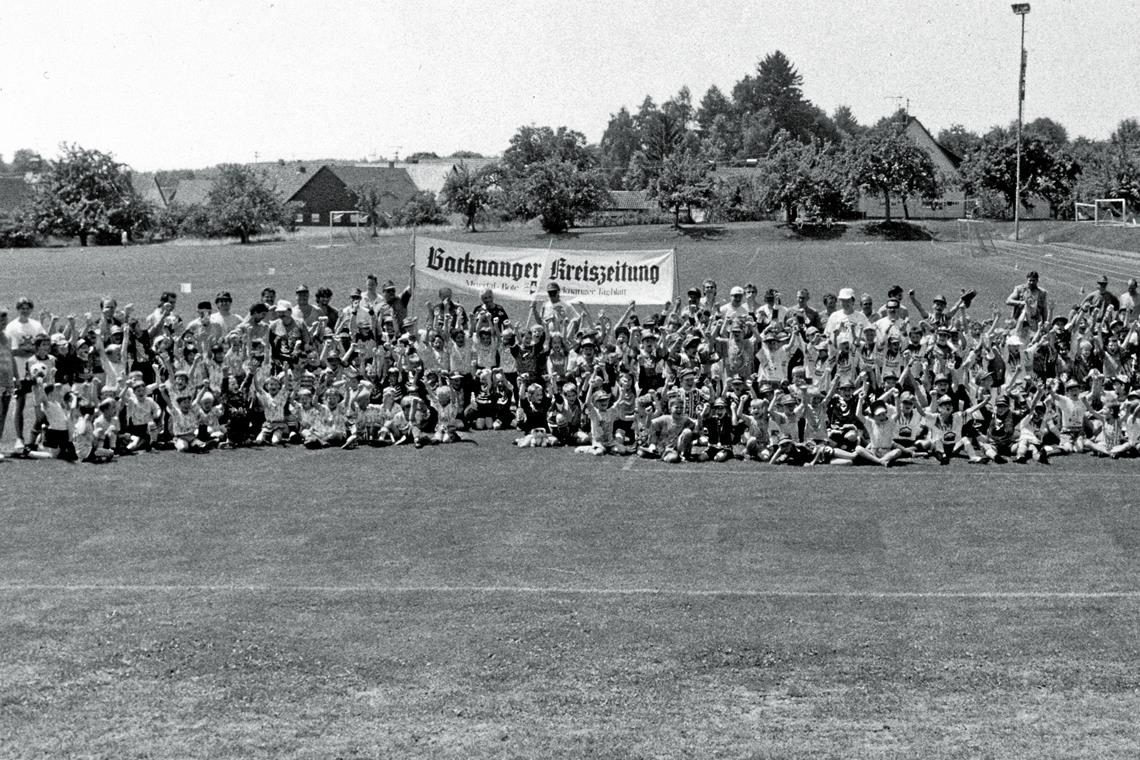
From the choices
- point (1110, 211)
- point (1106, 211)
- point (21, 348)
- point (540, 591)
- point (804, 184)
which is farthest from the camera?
point (804, 184)

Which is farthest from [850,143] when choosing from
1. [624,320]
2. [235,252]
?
[624,320]

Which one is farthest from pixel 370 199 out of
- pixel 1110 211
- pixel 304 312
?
pixel 304 312

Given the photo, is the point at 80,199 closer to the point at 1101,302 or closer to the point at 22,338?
the point at 22,338

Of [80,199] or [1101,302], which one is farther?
[80,199]

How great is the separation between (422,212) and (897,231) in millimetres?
37065

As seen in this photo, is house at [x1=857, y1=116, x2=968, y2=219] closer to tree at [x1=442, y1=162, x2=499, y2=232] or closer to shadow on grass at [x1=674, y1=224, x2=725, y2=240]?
shadow on grass at [x1=674, y1=224, x2=725, y2=240]

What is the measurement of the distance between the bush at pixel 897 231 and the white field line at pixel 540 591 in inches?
2803

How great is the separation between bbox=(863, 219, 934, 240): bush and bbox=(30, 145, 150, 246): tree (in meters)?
53.7

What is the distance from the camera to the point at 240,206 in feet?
288

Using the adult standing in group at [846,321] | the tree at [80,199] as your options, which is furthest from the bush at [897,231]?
the adult standing in group at [846,321]

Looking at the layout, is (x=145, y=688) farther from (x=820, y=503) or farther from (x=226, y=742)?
(x=820, y=503)

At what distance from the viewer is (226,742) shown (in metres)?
8.92

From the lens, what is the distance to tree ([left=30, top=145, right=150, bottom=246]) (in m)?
89.9

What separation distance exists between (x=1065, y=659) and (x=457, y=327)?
1234 centimetres
